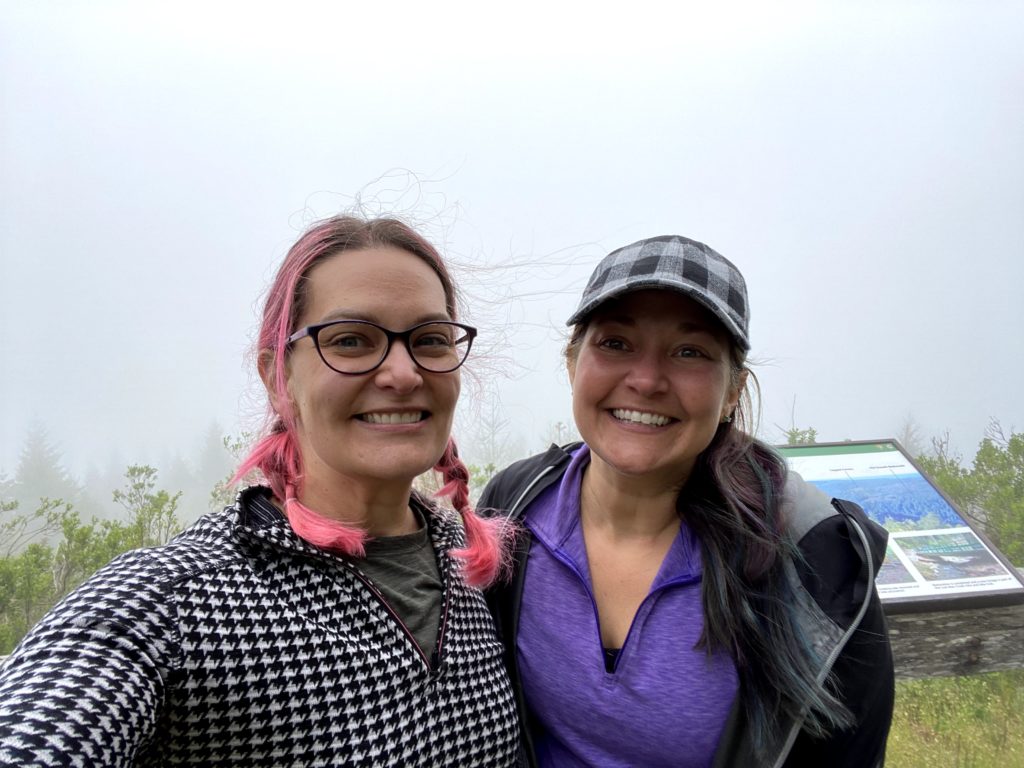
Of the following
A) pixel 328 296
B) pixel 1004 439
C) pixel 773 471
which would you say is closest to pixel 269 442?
pixel 328 296

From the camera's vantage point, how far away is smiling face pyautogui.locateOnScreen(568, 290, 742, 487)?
4.79ft

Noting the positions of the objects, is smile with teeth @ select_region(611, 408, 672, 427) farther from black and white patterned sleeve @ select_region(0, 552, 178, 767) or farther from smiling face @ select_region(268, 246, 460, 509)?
black and white patterned sleeve @ select_region(0, 552, 178, 767)

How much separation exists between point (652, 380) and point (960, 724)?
113 inches

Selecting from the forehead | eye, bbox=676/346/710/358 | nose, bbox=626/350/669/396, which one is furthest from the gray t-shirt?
eye, bbox=676/346/710/358

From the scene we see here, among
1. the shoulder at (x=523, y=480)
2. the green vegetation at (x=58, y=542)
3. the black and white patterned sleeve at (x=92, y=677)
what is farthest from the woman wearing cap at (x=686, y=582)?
the green vegetation at (x=58, y=542)

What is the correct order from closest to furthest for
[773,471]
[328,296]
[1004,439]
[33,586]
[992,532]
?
[328,296] < [773,471] < [33,586] < [992,532] < [1004,439]

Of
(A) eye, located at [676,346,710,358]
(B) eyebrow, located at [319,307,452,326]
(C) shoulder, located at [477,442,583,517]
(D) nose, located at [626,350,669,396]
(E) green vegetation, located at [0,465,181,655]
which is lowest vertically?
(E) green vegetation, located at [0,465,181,655]

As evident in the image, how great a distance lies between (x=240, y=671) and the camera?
95cm

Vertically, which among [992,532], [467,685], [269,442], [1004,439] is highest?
[269,442]

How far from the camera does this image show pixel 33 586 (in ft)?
9.38

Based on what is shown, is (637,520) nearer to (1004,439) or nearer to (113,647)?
(113,647)

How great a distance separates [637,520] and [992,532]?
11.6 feet

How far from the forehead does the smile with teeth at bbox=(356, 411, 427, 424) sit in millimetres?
205

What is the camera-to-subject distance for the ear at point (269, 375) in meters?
1.36
